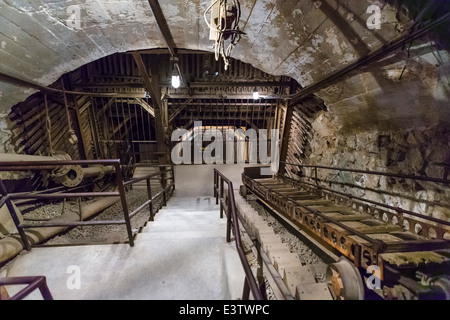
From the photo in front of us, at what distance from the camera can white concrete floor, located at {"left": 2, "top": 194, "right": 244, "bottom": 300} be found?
4.66 feet

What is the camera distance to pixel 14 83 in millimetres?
2850

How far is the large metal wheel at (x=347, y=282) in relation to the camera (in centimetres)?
141

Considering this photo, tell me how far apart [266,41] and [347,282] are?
9.67 feet

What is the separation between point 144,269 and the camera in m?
1.64

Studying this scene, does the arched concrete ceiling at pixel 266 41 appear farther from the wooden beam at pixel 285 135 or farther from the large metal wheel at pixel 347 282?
the wooden beam at pixel 285 135

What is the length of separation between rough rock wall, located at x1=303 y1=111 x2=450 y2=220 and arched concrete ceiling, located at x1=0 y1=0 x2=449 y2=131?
0.83ft

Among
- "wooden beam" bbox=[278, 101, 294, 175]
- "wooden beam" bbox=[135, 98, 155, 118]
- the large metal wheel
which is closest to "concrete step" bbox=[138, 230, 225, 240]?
the large metal wheel

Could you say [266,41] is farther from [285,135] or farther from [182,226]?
[285,135]

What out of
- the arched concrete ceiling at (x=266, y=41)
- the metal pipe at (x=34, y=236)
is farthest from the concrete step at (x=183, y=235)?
the arched concrete ceiling at (x=266, y=41)

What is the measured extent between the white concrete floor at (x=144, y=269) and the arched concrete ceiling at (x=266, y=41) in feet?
8.34

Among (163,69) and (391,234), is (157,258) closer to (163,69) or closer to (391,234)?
(391,234)

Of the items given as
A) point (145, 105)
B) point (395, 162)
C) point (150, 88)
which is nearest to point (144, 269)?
point (395, 162)

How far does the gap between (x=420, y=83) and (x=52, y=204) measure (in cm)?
773
